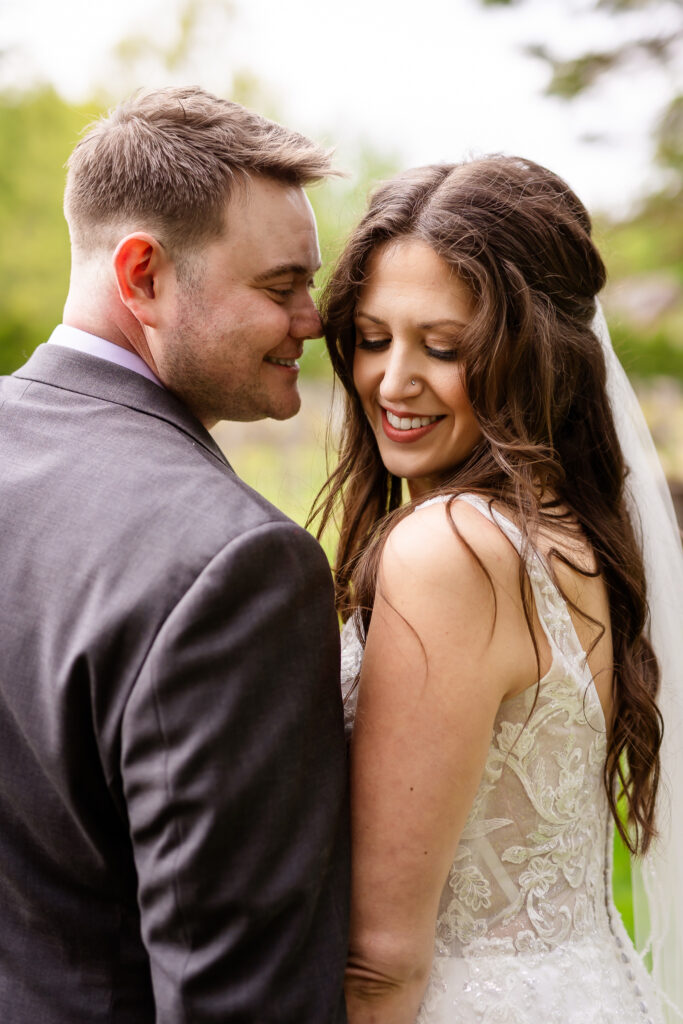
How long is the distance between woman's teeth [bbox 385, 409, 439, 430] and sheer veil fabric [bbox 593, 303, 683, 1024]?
53 cm

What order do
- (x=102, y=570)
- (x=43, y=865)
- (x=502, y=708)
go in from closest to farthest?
(x=102, y=570) < (x=43, y=865) < (x=502, y=708)

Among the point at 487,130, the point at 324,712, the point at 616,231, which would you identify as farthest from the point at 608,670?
the point at 487,130

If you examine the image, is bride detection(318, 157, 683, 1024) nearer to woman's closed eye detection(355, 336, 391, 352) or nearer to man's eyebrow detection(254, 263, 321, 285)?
woman's closed eye detection(355, 336, 391, 352)

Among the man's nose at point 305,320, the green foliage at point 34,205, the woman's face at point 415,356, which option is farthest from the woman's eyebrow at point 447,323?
the green foliage at point 34,205

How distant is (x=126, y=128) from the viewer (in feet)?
7.03

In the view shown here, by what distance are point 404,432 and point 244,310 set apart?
0.47 metres

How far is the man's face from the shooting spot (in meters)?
2.09

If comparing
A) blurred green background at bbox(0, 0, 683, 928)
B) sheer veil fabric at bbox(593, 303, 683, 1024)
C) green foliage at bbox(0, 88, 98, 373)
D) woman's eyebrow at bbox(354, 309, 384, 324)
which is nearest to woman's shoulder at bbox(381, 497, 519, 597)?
woman's eyebrow at bbox(354, 309, 384, 324)

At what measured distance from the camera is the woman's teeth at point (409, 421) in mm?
2326

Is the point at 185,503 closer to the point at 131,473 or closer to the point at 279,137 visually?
the point at 131,473

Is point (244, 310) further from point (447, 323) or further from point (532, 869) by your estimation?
point (532, 869)

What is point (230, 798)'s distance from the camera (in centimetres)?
152

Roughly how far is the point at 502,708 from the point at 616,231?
257 inches

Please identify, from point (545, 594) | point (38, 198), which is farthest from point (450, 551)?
point (38, 198)
